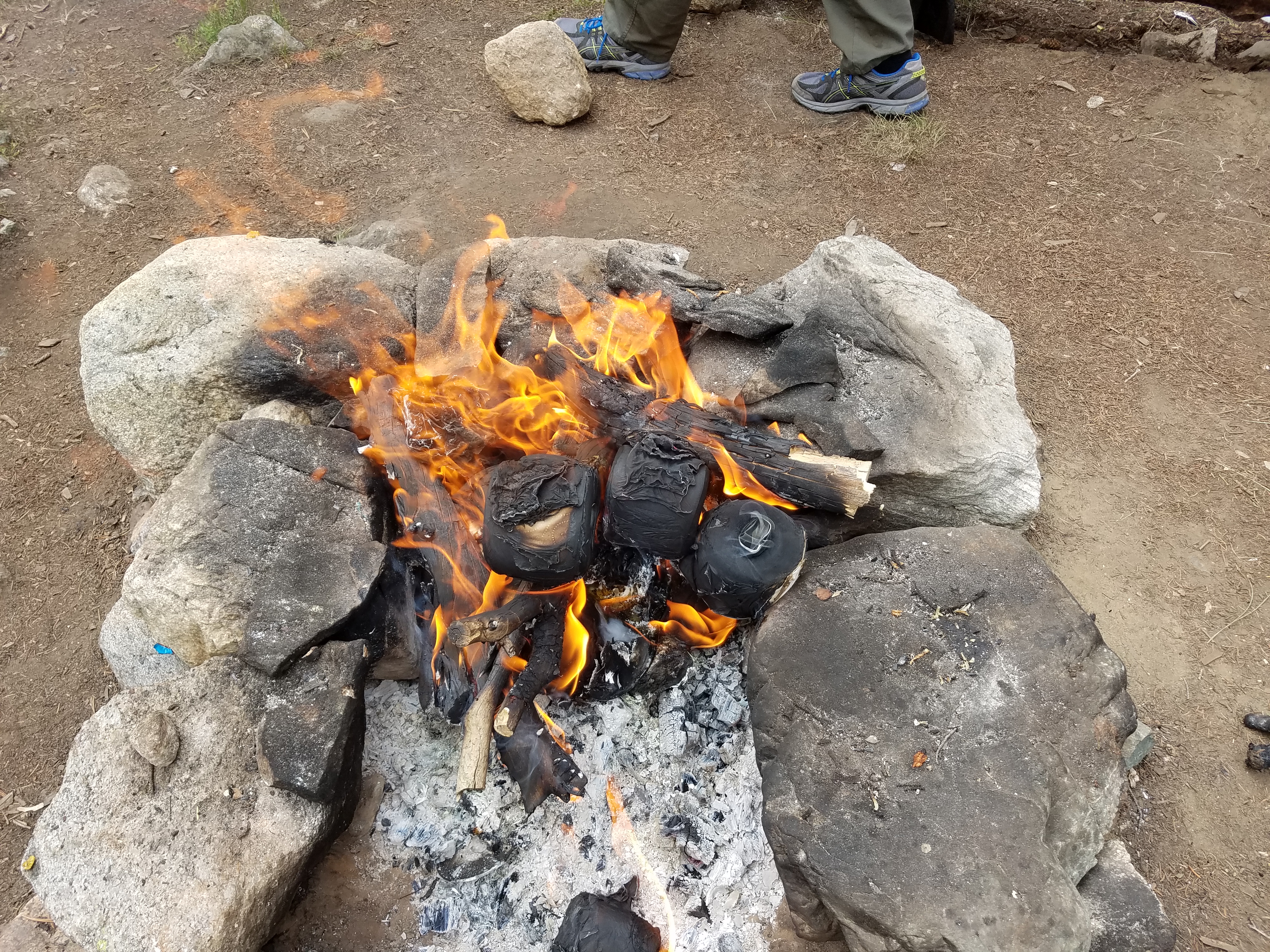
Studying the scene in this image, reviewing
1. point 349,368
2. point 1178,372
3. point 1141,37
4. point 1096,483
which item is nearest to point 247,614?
point 349,368

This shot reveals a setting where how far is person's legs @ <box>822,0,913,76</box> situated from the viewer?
501 cm

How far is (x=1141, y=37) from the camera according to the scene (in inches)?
211

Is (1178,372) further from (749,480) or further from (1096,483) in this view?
(749,480)

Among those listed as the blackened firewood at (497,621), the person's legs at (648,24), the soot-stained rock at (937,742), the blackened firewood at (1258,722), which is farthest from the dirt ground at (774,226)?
the blackened firewood at (497,621)

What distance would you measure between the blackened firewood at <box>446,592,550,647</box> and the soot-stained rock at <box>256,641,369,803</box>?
33 cm

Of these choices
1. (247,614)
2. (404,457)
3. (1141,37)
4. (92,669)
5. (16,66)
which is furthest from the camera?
(16,66)

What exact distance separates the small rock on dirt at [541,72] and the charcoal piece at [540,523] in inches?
137

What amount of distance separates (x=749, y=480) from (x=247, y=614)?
1631mm

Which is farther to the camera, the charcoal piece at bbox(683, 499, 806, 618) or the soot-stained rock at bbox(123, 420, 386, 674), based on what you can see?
the soot-stained rock at bbox(123, 420, 386, 674)

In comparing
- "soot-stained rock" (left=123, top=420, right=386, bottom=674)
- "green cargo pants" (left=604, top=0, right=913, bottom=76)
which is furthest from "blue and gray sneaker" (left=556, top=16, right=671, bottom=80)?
"soot-stained rock" (left=123, top=420, right=386, bottom=674)

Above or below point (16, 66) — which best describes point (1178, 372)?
below

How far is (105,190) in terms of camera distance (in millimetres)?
4953

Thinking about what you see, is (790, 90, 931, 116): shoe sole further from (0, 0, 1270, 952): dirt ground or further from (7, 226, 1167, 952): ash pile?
(7, 226, 1167, 952): ash pile

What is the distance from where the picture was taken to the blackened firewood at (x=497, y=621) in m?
2.44
